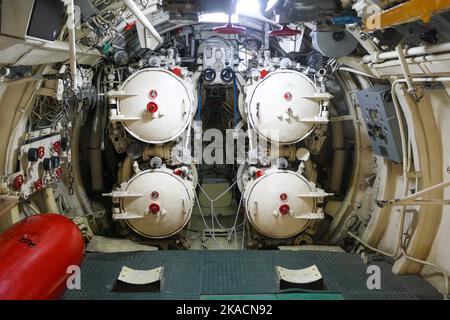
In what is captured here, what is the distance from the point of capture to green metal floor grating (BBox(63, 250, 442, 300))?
127 inches

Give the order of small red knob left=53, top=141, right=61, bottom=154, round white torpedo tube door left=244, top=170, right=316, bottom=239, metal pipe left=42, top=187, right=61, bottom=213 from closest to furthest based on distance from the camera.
→ 1. small red knob left=53, top=141, right=61, bottom=154
2. metal pipe left=42, top=187, right=61, bottom=213
3. round white torpedo tube door left=244, top=170, right=316, bottom=239

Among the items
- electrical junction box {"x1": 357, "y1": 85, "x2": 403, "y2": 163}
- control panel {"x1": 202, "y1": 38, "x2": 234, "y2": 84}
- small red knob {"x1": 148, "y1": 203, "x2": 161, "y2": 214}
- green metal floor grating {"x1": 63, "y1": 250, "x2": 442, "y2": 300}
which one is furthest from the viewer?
control panel {"x1": 202, "y1": 38, "x2": 234, "y2": 84}

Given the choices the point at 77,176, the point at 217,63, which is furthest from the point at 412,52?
the point at 77,176

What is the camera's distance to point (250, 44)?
5.59 meters

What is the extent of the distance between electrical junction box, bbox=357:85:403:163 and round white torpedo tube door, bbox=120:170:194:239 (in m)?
2.37

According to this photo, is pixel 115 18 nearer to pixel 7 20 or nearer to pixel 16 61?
pixel 16 61

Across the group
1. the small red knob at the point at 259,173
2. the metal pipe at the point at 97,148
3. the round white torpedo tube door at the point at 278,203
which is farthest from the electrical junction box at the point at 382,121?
the metal pipe at the point at 97,148

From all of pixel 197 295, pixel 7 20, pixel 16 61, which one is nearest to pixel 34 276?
pixel 197 295

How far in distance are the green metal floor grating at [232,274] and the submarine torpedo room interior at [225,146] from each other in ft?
0.07

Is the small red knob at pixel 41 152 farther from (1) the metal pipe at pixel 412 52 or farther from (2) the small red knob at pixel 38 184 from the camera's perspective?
(1) the metal pipe at pixel 412 52

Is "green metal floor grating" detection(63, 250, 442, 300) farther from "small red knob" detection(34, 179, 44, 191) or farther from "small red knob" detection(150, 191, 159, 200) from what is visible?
"small red knob" detection(34, 179, 44, 191)

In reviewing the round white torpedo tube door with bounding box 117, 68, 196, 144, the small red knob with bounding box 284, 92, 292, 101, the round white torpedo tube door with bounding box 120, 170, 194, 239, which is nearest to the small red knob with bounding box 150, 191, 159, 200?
the round white torpedo tube door with bounding box 120, 170, 194, 239

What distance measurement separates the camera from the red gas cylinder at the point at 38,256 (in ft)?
8.07

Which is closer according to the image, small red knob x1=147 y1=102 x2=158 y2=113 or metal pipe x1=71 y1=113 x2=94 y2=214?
small red knob x1=147 y1=102 x2=158 y2=113
